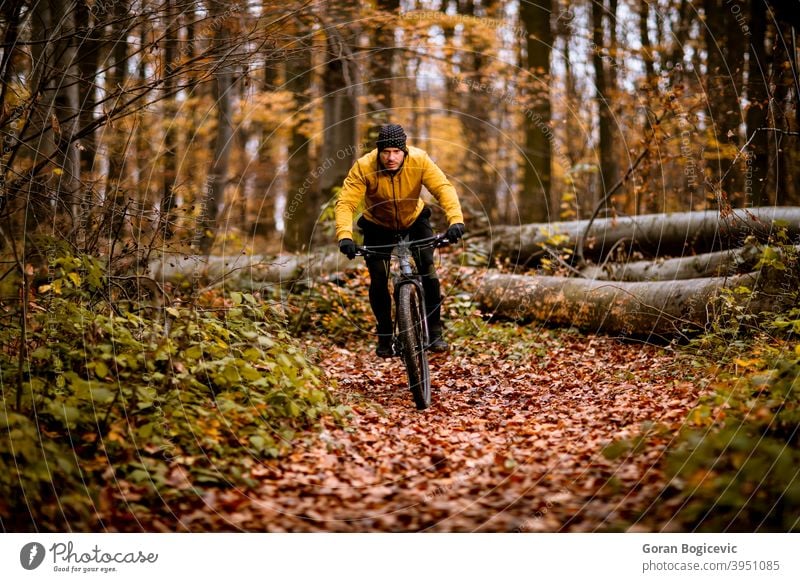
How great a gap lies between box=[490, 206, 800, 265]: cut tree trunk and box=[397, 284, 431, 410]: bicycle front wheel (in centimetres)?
378

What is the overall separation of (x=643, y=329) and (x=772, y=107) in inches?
100

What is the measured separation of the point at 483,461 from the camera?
173 inches

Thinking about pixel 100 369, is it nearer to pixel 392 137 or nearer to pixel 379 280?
pixel 379 280

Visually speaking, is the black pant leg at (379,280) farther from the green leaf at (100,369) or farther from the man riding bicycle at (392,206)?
the green leaf at (100,369)

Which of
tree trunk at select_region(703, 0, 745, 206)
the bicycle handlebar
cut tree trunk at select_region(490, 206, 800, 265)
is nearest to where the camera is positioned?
the bicycle handlebar

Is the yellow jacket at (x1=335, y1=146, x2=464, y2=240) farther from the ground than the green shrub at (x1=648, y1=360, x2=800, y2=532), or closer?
farther from the ground

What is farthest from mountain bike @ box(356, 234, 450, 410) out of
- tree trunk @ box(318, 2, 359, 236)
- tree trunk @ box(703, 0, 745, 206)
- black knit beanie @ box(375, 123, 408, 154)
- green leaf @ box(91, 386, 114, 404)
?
tree trunk @ box(318, 2, 359, 236)

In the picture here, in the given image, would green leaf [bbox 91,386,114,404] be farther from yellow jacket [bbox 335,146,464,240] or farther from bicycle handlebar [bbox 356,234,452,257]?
yellow jacket [bbox 335,146,464,240]

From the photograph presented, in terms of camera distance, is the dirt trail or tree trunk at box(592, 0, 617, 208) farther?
tree trunk at box(592, 0, 617, 208)

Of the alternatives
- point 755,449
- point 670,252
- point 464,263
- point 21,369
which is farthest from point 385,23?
point 755,449

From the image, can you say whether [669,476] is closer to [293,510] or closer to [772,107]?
[293,510]

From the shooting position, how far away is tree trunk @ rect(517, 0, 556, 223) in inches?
557
